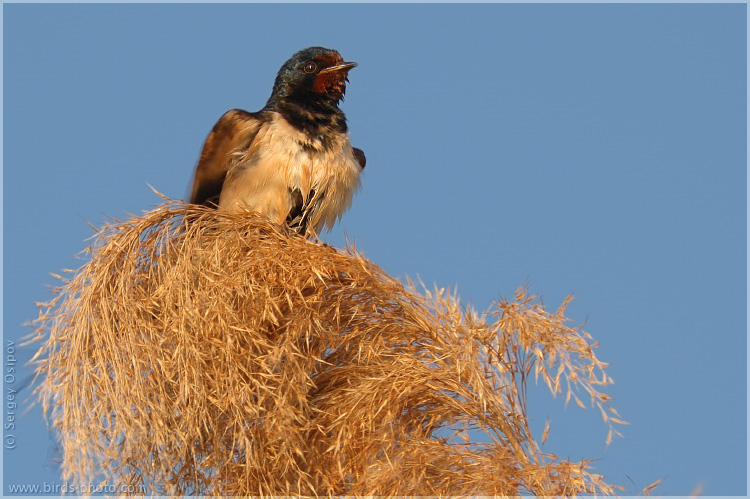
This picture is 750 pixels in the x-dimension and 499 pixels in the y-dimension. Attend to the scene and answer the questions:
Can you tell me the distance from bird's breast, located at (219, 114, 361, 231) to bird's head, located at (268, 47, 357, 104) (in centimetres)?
31

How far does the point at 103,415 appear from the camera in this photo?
12.0ft

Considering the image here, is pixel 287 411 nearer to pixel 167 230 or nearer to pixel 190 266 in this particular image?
pixel 190 266

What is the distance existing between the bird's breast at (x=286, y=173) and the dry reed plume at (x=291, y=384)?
7.08ft

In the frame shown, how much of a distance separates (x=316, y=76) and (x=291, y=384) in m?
3.40

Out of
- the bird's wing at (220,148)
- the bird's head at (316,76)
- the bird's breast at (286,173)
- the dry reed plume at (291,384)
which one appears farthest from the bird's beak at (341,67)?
the dry reed plume at (291,384)

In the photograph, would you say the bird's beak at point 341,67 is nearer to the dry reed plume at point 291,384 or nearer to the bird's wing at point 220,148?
the bird's wing at point 220,148

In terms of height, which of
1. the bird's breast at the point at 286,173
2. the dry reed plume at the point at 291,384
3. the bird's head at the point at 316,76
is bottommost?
the dry reed plume at the point at 291,384

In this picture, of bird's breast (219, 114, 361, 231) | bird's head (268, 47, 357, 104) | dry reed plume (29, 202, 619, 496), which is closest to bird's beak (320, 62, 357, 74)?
bird's head (268, 47, 357, 104)

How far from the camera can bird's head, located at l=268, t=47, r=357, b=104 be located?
659 centimetres

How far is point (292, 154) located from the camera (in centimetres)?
620

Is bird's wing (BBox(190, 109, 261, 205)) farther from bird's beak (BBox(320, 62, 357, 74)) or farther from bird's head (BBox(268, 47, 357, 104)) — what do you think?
bird's beak (BBox(320, 62, 357, 74))

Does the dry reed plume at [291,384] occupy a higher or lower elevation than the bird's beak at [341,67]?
lower

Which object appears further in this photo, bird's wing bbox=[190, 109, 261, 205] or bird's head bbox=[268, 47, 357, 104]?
bird's head bbox=[268, 47, 357, 104]

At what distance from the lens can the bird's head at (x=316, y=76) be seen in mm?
6586
